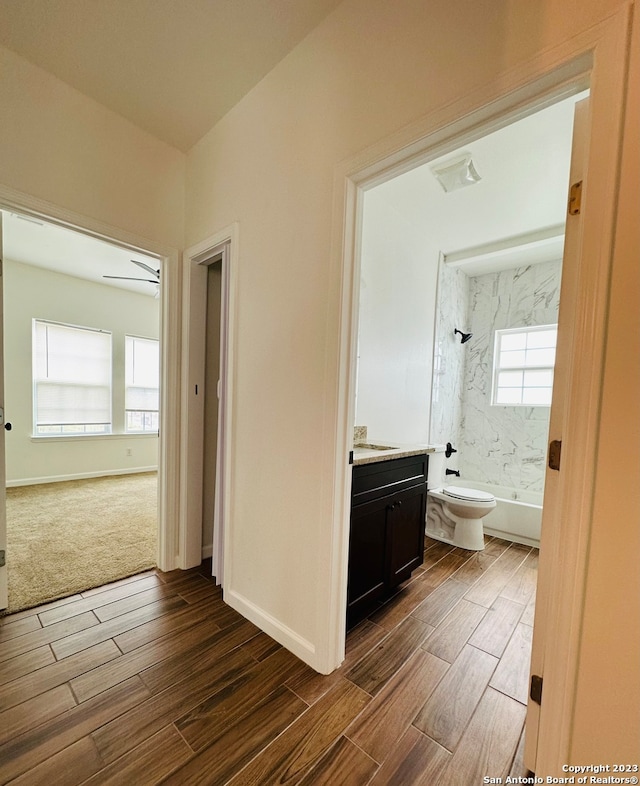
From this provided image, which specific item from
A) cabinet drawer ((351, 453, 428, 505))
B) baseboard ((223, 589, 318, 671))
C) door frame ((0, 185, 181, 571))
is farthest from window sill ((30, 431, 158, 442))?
cabinet drawer ((351, 453, 428, 505))

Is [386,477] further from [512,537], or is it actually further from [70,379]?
[70,379]

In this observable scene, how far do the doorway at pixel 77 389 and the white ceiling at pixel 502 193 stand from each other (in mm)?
2611

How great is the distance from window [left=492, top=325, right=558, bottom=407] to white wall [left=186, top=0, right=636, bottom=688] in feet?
10.7

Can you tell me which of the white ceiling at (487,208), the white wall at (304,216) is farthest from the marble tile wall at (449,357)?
the white wall at (304,216)

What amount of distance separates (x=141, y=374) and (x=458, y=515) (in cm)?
524

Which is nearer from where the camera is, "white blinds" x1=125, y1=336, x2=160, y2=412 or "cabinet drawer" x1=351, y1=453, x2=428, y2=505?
"cabinet drawer" x1=351, y1=453, x2=428, y2=505

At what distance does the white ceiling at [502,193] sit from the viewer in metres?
2.00

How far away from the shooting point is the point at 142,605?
2023 millimetres

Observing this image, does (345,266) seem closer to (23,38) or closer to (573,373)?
(573,373)

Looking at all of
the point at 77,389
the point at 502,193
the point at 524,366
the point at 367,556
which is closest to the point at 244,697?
the point at 367,556

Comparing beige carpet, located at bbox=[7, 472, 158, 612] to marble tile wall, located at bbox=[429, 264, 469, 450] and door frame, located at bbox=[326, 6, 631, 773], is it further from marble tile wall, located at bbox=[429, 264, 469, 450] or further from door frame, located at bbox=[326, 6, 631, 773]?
marble tile wall, located at bbox=[429, 264, 469, 450]

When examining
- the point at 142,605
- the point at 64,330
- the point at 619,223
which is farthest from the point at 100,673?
the point at 64,330

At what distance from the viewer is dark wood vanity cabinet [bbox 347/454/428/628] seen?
5.86 feet

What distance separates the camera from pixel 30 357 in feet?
15.0
